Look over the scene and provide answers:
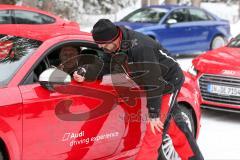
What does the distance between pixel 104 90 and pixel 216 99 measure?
3402 mm

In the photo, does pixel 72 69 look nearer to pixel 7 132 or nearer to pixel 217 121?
pixel 7 132

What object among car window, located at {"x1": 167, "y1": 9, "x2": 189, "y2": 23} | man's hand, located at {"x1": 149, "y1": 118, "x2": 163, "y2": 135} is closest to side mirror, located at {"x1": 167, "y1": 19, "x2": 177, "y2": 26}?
car window, located at {"x1": 167, "y1": 9, "x2": 189, "y2": 23}

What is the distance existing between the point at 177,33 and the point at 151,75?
34.1ft

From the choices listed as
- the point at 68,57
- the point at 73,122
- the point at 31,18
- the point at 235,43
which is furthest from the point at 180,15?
the point at 73,122

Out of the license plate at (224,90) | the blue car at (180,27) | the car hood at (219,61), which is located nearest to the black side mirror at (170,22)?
the blue car at (180,27)

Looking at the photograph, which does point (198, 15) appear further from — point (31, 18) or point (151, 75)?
point (151, 75)

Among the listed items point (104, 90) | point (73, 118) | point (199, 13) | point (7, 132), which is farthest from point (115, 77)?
point (199, 13)

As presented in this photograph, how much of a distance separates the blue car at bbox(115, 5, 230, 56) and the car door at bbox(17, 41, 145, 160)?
879 centimetres

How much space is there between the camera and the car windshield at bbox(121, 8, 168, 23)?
14.4 metres

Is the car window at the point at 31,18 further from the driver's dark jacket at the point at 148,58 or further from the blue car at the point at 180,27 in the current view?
the driver's dark jacket at the point at 148,58

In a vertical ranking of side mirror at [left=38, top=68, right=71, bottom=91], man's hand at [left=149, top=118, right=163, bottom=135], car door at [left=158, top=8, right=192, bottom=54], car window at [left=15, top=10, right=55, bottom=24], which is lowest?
car door at [left=158, top=8, right=192, bottom=54]

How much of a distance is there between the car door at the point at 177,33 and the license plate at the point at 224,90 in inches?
244

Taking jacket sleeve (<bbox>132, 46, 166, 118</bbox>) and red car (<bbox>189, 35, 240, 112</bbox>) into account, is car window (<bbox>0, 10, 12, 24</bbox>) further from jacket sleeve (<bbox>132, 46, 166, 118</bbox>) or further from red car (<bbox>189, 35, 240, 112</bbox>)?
jacket sleeve (<bbox>132, 46, 166, 118</bbox>)

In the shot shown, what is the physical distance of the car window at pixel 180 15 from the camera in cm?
1479
